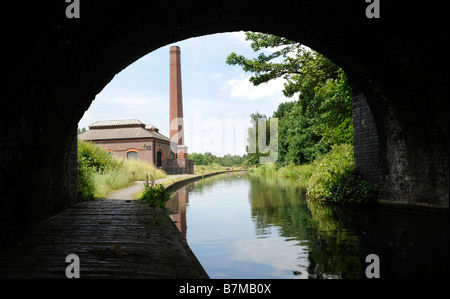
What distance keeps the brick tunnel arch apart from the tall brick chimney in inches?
824

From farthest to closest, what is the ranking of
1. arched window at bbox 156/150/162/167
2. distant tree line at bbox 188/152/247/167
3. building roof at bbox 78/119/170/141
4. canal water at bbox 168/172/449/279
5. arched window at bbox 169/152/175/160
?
1. distant tree line at bbox 188/152/247/167
2. arched window at bbox 169/152/175/160
3. arched window at bbox 156/150/162/167
4. building roof at bbox 78/119/170/141
5. canal water at bbox 168/172/449/279

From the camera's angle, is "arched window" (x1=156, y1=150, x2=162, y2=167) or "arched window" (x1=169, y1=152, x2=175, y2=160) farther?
"arched window" (x1=169, y1=152, x2=175, y2=160)

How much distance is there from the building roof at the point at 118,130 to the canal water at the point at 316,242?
2119 cm

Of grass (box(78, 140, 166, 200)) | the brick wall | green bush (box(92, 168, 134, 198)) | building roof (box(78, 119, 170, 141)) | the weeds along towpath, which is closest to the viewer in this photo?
the weeds along towpath

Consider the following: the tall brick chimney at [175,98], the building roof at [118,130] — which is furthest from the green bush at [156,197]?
the building roof at [118,130]

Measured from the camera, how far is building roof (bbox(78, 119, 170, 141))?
96.0 feet

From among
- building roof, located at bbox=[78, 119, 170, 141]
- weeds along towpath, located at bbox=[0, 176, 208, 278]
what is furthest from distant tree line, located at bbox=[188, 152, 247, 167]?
weeds along towpath, located at bbox=[0, 176, 208, 278]

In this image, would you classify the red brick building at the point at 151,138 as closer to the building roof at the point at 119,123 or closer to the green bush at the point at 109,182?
the building roof at the point at 119,123

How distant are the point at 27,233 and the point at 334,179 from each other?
9.20m

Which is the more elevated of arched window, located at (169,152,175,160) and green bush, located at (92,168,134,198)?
arched window, located at (169,152,175,160)

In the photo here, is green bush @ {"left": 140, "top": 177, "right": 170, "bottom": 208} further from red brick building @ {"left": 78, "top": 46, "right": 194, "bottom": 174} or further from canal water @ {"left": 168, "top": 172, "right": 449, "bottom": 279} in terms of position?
red brick building @ {"left": 78, "top": 46, "right": 194, "bottom": 174}

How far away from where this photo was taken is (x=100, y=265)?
340cm
